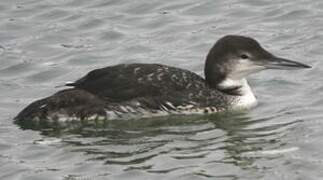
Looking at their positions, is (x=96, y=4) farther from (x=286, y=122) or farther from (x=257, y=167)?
(x=257, y=167)

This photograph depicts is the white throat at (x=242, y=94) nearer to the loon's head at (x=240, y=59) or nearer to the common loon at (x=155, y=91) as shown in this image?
the common loon at (x=155, y=91)

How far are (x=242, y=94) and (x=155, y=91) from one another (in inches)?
41.2

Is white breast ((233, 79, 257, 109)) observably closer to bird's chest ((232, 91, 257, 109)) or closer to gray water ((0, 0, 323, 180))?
bird's chest ((232, 91, 257, 109))

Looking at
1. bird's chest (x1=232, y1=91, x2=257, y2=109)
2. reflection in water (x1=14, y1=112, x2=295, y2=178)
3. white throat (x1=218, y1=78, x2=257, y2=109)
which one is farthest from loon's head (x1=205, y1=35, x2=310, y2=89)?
reflection in water (x1=14, y1=112, x2=295, y2=178)

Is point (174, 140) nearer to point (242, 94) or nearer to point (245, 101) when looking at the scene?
point (245, 101)

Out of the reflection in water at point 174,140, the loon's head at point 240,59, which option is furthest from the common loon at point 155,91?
the reflection in water at point 174,140

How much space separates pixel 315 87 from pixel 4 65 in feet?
13.2

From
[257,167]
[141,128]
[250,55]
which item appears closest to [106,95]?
[141,128]

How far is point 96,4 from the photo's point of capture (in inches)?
645

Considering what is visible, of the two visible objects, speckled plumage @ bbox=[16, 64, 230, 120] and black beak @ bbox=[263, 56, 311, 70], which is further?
black beak @ bbox=[263, 56, 311, 70]

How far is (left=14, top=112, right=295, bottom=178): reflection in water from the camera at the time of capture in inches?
405

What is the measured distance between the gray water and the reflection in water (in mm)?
12

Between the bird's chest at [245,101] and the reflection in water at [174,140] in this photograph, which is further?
the bird's chest at [245,101]

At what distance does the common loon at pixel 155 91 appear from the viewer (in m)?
12.0
